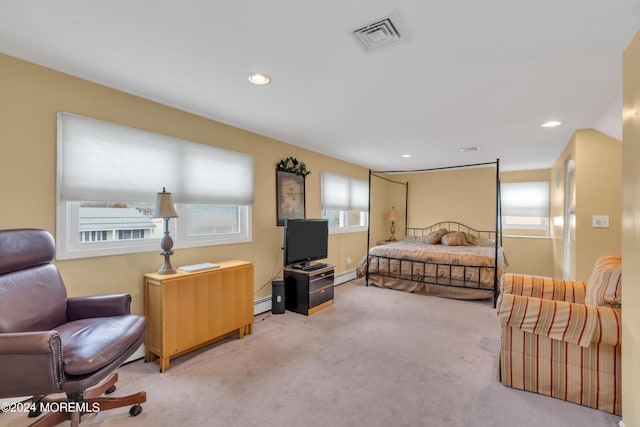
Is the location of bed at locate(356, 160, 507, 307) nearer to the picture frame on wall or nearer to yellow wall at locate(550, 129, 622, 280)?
yellow wall at locate(550, 129, 622, 280)

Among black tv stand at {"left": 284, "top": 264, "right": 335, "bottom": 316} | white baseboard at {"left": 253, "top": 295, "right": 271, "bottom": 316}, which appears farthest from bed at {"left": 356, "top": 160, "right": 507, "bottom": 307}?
white baseboard at {"left": 253, "top": 295, "right": 271, "bottom": 316}

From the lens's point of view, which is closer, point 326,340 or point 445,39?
point 445,39

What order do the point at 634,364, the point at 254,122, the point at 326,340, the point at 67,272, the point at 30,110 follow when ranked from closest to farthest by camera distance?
the point at 634,364
the point at 30,110
the point at 67,272
the point at 326,340
the point at 254,122

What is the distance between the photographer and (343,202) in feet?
17.8

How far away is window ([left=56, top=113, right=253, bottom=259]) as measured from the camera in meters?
2.21

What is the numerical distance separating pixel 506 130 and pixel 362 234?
10.7ft

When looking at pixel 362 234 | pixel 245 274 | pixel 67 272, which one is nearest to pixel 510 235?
pixel 362 234

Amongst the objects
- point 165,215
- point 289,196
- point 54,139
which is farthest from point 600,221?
point 54,139

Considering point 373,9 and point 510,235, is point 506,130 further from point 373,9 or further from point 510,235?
point 510,235

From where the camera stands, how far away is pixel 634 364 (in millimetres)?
1557

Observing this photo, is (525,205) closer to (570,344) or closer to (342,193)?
(342,193)

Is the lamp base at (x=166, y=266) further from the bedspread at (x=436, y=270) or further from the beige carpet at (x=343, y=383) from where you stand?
the bedspread at (x=436, y=270)

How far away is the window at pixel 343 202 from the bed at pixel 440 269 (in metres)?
0.83

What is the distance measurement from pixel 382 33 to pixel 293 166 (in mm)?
2717
